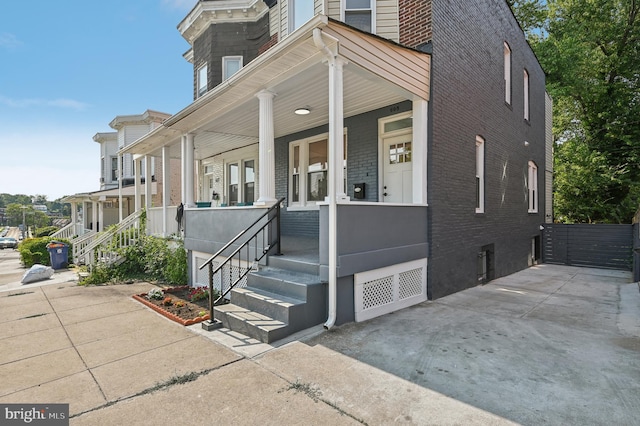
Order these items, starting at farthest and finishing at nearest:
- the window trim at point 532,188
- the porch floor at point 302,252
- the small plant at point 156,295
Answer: the window trim at point 532,188, the small plant at point 156,295, the porch floor at point 302,252

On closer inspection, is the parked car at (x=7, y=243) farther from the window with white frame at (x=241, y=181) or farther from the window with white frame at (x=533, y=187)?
the window with white frame at (x=533, y=187)

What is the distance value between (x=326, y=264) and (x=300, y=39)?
3.08m

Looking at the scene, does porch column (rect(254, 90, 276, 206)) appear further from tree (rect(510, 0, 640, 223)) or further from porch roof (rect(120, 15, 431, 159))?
tree (rect(510, 0, 640, 223))

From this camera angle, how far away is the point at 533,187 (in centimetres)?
1233

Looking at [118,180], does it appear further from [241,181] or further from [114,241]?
[241,181]

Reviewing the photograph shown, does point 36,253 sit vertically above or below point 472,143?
below

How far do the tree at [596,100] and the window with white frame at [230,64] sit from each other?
592 inches

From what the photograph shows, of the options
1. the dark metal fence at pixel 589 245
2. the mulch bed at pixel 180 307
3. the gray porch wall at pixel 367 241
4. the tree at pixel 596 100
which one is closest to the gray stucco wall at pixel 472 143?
the gray porch wall at pixel 367 241

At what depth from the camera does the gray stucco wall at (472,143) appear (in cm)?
636

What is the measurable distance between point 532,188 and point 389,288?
9751mm

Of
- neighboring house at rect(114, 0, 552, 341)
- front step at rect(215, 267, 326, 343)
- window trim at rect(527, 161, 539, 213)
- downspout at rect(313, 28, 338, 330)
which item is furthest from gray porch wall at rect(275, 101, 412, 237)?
window trim at rect(527, 161, 539, 213)

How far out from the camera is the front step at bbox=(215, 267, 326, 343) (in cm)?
423

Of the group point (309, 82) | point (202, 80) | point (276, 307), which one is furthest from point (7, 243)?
point (276, 307)

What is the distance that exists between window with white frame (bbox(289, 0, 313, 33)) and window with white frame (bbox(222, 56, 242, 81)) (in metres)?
2.80
